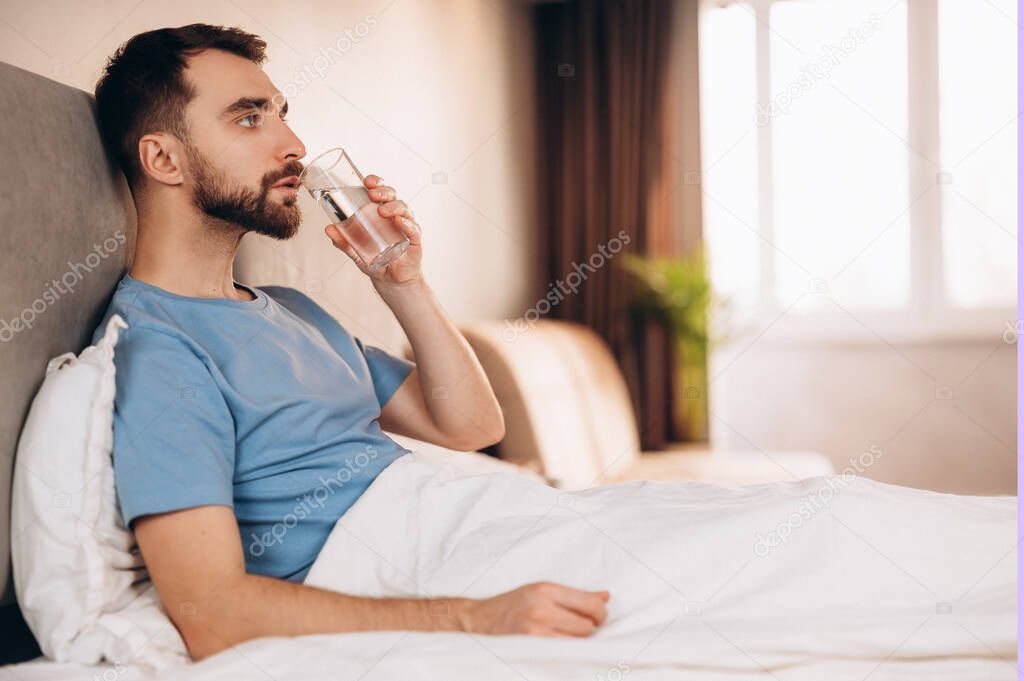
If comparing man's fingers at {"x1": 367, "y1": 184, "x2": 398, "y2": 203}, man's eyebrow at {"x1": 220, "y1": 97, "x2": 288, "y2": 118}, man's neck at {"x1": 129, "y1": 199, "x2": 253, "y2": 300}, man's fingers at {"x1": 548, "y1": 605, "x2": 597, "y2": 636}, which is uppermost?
man's eyebrow at {"x1": 220, "y1": 97, "x2": 288, "y2": 118}

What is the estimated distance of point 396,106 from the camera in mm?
2592

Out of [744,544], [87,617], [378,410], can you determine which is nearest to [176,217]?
[378,410]

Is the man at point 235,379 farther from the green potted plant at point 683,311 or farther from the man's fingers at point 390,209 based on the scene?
the green potted plant at point 683,311

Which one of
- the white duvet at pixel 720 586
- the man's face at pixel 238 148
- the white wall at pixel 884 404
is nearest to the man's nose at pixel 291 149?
the man's face at pixel 238 148

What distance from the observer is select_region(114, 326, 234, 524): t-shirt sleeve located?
0.96 meters

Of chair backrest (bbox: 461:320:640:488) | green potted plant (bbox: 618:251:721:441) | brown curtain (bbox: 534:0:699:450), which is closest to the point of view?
chair backrest (bbox: 461:320:640:488)

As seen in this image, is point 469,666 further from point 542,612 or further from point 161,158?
point 161,158

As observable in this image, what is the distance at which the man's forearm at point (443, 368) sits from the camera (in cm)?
147

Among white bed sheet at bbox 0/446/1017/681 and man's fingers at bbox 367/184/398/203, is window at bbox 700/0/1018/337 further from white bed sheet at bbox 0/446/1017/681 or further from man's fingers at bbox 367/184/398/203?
white bed sheet at bbox 0/446/1017/681

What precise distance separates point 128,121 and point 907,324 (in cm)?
347

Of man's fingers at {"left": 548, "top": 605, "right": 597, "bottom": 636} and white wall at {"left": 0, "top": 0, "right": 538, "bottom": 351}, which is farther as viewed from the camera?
white wall at {"left": 0, "top": 0, "right": 538, "bottom": 351}

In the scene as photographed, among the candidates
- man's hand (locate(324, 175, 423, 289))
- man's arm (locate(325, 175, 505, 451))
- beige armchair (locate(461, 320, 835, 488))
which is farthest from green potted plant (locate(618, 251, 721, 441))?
man's hand (locate(324, 175, 423, 289))

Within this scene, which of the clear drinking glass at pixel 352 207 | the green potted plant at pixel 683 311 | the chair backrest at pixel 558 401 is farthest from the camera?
the green potted plant at pixel 683 311

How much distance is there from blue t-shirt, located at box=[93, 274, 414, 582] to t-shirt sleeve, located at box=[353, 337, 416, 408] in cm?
18
